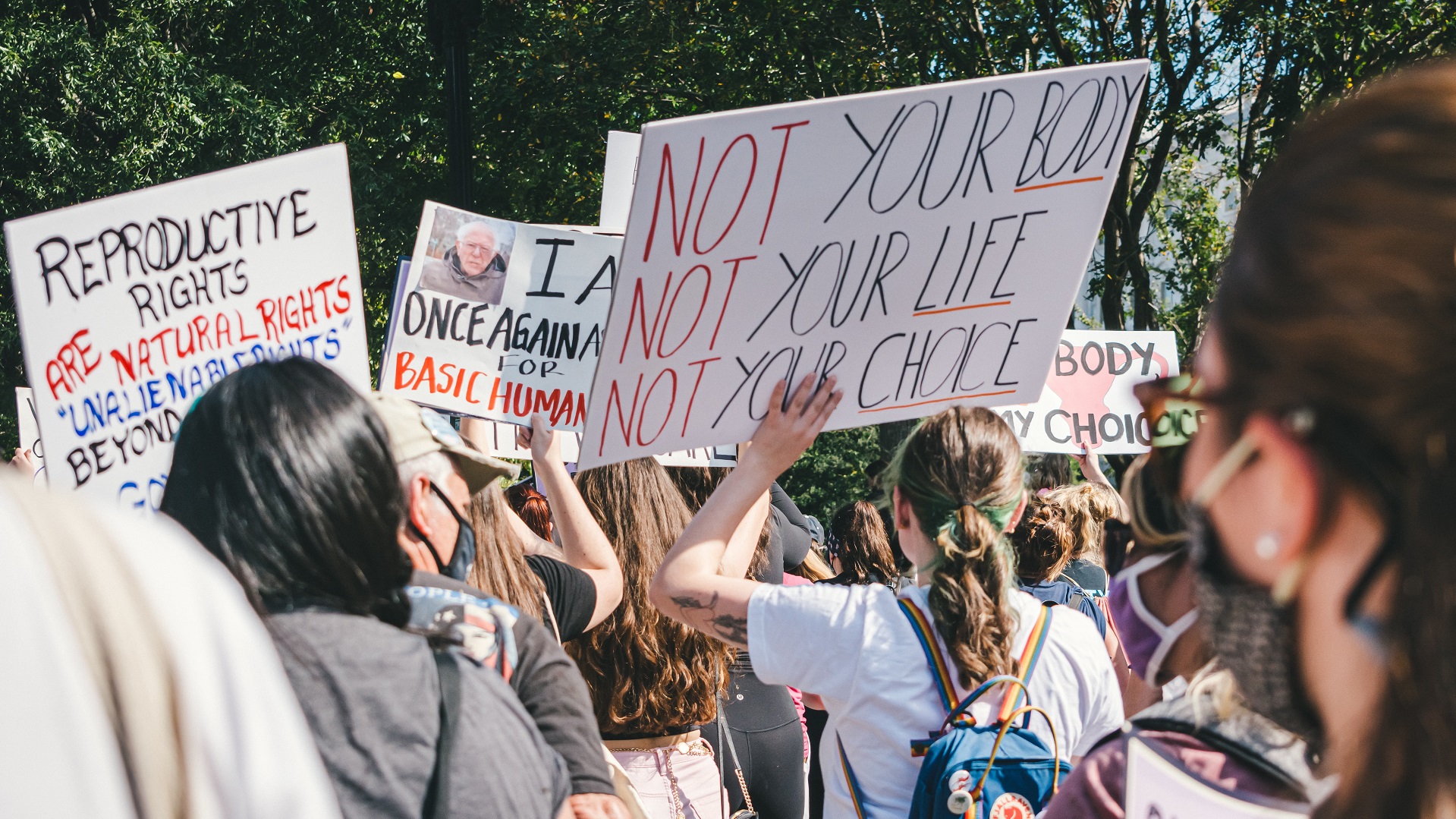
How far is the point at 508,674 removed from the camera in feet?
5.90

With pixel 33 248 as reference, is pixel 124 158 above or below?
above

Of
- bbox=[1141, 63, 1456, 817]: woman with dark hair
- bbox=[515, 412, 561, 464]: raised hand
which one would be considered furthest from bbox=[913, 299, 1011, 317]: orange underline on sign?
bbox=[1141, 63, 1456, 817]: woman with dark hair

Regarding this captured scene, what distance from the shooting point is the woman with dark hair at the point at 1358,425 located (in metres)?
0.72

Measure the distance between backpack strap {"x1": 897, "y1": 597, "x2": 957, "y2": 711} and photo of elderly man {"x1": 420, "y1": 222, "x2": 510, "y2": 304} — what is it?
83.4 inches

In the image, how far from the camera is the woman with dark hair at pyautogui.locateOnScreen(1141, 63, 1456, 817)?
0.72m

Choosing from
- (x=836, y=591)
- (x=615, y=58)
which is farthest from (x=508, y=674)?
(x=615, y=58)

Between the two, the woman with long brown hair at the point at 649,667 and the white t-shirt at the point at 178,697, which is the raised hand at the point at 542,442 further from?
the white t-shirt at the point at 178,697

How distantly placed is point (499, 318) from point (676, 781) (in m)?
1.63

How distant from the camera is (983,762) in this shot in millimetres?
2266

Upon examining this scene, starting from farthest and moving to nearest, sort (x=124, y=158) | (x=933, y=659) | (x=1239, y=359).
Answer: (x=124, y=158)
(x=933, y=659)
(x=1239, y=359)

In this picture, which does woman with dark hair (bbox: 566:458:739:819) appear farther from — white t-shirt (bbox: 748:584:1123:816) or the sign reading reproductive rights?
white t-shirt (bbox: 748:584:1123:816)

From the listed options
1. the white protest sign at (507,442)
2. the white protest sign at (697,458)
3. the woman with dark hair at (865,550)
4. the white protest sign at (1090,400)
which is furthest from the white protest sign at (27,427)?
the white protest sign at (1090,400)

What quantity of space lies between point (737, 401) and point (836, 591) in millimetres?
520

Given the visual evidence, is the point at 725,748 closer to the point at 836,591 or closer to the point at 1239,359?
the point at 836,591
